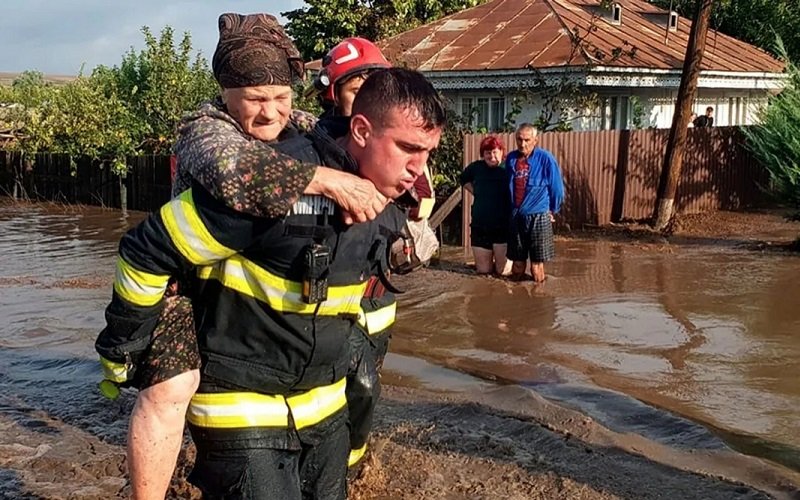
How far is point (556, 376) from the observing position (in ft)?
24.0

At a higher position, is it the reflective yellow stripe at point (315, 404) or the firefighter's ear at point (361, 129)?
the firefighter's ear at point (361, 129)

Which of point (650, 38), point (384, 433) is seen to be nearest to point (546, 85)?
point (650, 38)

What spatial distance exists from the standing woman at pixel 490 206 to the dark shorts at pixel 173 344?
8.53 m

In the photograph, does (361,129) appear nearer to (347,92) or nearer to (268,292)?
→ (268,292)

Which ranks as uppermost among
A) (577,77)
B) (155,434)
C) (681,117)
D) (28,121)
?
(577,77)

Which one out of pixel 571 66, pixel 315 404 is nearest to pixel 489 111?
pixel 571 66

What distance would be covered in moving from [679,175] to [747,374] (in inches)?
373

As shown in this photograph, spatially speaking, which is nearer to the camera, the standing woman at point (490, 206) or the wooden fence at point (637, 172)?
the standing woman at point (490, 206)

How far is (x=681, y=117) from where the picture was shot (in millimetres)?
15617

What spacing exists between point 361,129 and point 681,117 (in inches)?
550

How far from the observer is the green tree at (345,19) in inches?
1152

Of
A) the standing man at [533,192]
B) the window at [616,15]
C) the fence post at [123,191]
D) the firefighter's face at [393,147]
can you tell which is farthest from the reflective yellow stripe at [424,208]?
the window at [616,15]

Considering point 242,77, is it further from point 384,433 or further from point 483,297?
point 483,297

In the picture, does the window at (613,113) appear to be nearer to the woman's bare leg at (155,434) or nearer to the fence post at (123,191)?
the fence post at (123,191)
